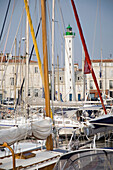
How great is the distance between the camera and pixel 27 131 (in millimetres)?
7898

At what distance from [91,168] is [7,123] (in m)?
13.0

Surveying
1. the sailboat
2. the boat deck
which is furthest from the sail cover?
the boat deck

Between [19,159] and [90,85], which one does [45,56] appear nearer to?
[19,159]

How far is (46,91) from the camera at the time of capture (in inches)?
358

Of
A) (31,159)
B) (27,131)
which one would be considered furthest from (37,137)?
(31,159)

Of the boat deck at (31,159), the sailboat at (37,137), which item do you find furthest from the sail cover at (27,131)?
the boat deck at (31,159)

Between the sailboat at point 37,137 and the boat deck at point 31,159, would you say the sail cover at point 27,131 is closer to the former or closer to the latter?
the sailboat at point 37,137

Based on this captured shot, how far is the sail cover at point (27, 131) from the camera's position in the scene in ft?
23.9

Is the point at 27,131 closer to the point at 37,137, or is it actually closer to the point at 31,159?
the point at 37,137

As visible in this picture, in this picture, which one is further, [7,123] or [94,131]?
[7,123]

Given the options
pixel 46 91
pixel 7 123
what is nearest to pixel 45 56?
pixel 46 91

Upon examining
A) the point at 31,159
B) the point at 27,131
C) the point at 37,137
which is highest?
the point at 27,131

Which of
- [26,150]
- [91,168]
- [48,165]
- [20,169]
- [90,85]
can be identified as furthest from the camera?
[90,85]

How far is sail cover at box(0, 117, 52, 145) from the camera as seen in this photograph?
7293 mm
